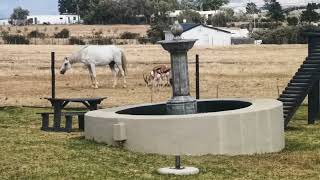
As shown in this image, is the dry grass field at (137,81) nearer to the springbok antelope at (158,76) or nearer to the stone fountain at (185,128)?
the springbok antelope at (158,76)

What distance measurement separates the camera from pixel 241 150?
1173cm

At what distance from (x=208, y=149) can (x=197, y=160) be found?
1.68ft

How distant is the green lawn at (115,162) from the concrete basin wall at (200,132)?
0.70ft

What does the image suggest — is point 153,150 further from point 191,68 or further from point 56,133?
point 191,68

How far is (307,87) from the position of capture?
1622 centimetres

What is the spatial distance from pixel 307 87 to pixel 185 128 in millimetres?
5696

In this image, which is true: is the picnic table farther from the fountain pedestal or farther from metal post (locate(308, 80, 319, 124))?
metal post (locate(308, 80, 319, 124))

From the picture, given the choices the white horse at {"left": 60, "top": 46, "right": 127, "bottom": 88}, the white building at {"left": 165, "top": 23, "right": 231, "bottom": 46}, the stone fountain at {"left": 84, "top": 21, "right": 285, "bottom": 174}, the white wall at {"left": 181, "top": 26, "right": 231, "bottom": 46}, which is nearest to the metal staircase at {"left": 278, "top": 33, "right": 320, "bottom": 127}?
the stone fountain at {"left": 84, "top": 21, "right": 285, "bottom": 174}

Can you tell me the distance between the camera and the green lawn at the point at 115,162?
9.89 metres

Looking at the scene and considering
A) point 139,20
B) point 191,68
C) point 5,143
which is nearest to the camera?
point 5,143

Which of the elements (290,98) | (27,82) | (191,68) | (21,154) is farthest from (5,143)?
(191,68)

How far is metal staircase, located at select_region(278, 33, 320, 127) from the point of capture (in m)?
15.9

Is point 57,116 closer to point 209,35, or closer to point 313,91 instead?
point 313,91

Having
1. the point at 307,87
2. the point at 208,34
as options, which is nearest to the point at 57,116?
the point at 307,87
